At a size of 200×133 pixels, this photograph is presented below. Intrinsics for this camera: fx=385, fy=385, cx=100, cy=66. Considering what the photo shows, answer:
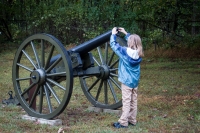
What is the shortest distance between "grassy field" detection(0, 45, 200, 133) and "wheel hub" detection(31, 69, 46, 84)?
73 centimetres

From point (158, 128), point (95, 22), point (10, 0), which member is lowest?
point (158, 128)

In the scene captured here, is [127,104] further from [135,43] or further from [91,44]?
[91,44]

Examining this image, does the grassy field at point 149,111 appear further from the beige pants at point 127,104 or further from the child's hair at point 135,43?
the child's hair at point 135,43

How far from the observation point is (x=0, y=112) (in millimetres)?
7371

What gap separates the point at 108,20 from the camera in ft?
54.4

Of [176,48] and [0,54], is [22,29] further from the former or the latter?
[176,48]

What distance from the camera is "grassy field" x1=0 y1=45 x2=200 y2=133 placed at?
6.22 m

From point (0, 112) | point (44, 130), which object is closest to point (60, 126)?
point (44, 130)

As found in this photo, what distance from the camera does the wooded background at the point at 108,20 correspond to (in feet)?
53.9

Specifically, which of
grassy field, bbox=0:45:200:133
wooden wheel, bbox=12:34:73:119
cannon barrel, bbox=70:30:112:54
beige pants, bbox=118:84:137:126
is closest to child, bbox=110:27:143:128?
beige pants, bbox=118:84:137:126

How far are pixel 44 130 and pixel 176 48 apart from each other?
12.4m

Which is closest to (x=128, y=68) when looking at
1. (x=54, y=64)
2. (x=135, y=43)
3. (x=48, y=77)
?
(x=135, y=43)

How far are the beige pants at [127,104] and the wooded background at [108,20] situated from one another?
368 inches

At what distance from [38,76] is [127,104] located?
163cm
